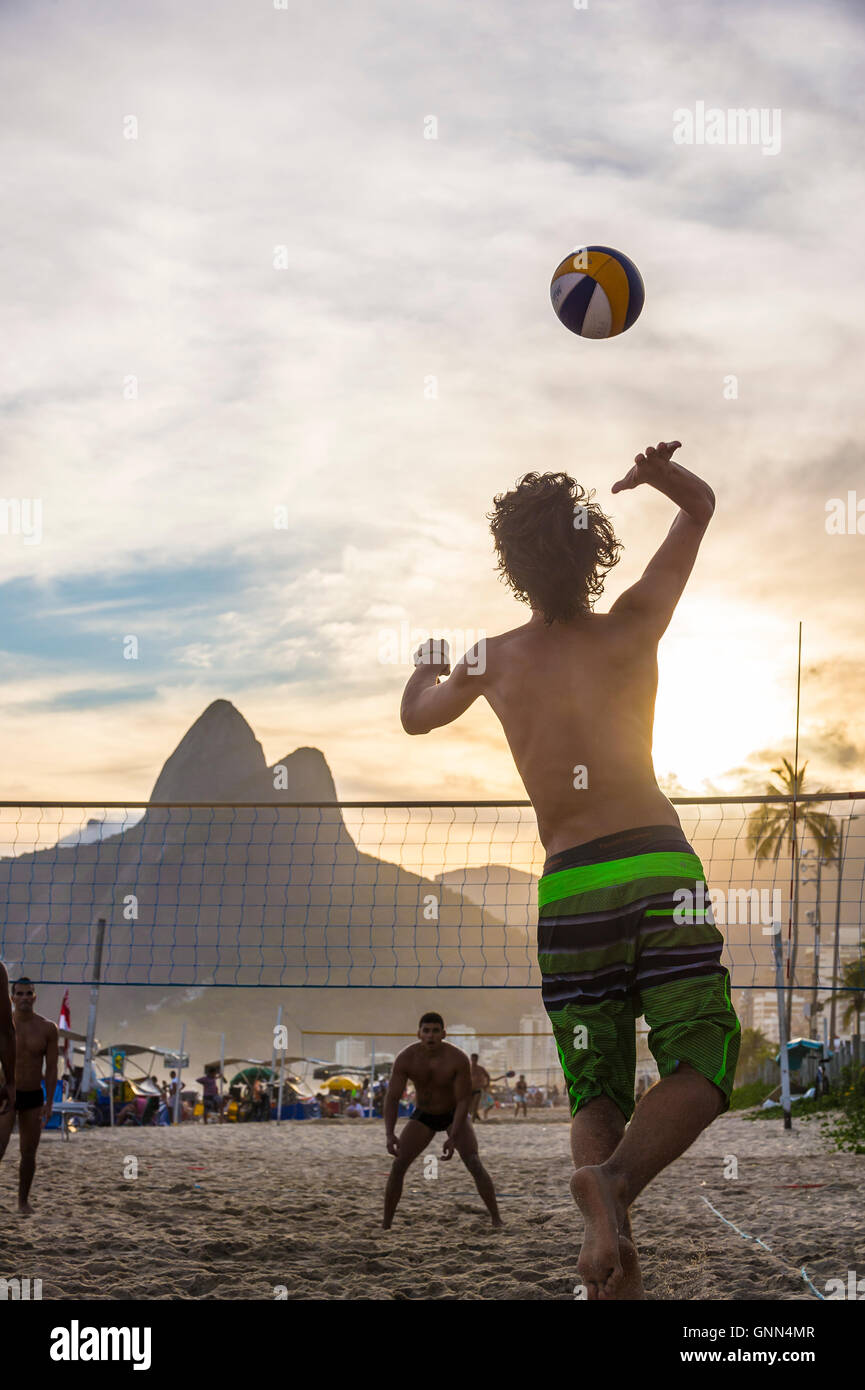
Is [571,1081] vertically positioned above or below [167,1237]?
above

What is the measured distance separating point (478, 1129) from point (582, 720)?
67.1 feet

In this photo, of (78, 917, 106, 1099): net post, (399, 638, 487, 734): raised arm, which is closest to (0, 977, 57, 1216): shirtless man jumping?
(399, 638, 487, 734): raised arm

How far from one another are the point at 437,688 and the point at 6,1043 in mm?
2441

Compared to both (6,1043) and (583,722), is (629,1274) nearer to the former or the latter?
(583,722)

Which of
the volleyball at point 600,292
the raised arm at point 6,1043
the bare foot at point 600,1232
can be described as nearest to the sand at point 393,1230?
the raised arm at point 6,1043

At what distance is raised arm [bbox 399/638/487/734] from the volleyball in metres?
1.54

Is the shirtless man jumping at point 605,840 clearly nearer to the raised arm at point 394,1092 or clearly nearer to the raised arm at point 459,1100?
the raised arm at point 459,1100

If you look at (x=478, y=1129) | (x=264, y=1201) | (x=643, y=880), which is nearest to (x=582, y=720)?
(x=643, y=880)

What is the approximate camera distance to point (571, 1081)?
232cm

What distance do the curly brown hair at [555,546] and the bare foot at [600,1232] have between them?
1.15 metres

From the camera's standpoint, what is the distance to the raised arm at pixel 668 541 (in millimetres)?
2482

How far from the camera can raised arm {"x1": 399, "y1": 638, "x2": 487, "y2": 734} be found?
2586 mm

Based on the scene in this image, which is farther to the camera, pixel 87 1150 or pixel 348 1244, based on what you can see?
pixel 87 1150
